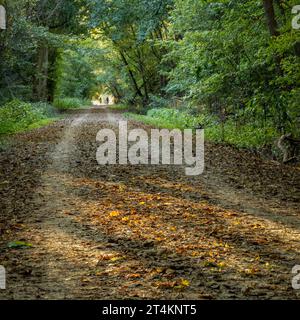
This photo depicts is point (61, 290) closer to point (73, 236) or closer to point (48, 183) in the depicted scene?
point (73, 236)

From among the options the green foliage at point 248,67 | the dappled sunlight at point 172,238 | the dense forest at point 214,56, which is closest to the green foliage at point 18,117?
Result: the dense forest at point 214,56

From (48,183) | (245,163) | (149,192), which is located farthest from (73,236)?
(245,163)

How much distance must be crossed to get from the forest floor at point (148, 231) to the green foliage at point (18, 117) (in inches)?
346

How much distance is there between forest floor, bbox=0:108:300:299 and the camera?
16.0 ft

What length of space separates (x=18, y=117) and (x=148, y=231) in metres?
18.3

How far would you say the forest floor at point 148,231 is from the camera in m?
4.87

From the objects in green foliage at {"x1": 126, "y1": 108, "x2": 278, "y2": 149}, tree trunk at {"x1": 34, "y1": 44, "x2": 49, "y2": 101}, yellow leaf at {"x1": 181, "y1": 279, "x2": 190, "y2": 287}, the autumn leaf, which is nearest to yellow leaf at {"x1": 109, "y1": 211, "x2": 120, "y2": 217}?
the autumn leaf

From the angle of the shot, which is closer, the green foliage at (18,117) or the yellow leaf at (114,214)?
the yellow leaf at (114,214)

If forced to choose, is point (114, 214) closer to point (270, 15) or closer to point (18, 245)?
point (18, 245)

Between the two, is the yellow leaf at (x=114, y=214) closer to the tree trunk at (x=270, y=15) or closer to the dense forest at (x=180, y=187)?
the dense forest at (x=180, y=187)

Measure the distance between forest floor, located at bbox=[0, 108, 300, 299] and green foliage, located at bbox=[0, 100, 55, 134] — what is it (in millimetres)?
8795

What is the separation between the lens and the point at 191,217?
7.42m
